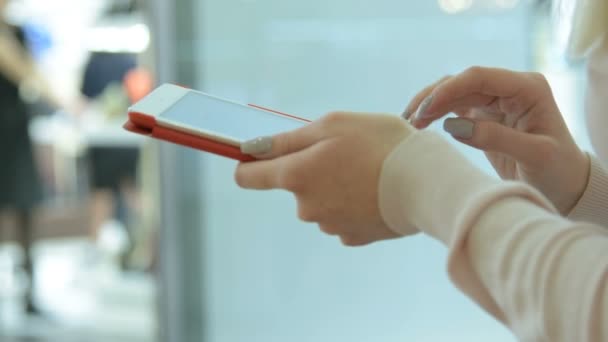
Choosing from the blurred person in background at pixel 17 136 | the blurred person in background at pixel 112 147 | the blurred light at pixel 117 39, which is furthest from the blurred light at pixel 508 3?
the blurred light at pixel 117 39

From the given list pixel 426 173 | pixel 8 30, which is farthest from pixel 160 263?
pixel 8 30

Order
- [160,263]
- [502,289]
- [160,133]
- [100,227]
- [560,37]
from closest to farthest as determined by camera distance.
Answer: [502,289] < [160,133] < [560,37] < [160,263] < [100,227]

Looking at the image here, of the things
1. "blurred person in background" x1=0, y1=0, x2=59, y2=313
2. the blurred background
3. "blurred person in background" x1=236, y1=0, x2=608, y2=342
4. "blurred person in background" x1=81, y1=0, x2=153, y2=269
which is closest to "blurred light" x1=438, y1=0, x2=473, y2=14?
the blurred background

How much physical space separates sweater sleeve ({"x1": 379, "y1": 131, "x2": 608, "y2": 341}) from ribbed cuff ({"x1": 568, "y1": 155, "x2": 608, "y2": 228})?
18 cm

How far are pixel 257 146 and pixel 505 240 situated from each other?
175 millimetres

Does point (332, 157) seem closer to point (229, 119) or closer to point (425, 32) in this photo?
point (229, 119)

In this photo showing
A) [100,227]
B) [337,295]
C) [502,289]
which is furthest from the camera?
[100,227]

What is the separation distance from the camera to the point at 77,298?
2.95m

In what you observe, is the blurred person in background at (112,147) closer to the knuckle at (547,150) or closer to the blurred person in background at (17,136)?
the blurred person in background at (17,136)

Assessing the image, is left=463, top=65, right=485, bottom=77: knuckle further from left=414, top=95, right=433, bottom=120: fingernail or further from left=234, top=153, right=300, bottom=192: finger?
left=234, top=153, right=300, bottom=192: finger

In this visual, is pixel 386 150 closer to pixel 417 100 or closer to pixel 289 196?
pixel 417 100

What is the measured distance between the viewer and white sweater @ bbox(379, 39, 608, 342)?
1.24 feet

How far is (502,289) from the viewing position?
0.40m

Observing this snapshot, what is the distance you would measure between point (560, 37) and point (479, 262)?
32 centimetres
